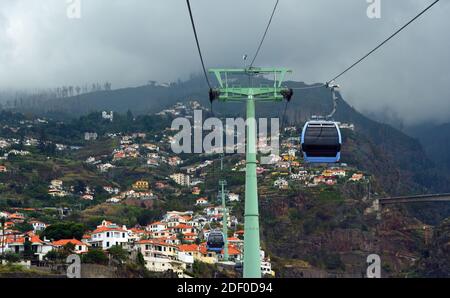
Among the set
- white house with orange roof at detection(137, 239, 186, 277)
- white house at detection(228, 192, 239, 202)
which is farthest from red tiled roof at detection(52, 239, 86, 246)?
white house at detection(228, 192, 239, 202)

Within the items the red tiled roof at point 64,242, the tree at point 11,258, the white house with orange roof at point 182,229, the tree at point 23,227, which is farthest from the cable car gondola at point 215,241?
the white house with orange roof at point 182,229

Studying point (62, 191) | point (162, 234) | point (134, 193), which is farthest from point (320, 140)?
point (134, 193)

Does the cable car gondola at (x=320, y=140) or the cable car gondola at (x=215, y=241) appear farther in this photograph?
the cable car gondola at (x=215, y=241)

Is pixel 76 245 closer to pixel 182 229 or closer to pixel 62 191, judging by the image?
pixel 182 229

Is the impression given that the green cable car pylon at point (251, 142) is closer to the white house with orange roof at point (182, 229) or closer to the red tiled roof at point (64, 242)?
the red tiled roof at point (64, 242)

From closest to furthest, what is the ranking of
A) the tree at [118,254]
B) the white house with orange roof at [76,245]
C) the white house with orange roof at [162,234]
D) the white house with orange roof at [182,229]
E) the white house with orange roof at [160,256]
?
1. the tree at [118,254]
2. the white house with orange roof at [76,245]
3. the white house with orange roof at [160,256]
4. the white house with orange roof at [162,234]
5. the white house with orange roof at [182,229]
